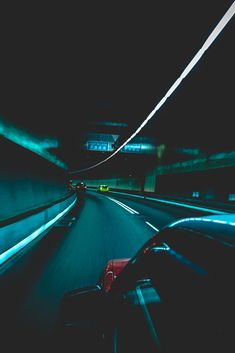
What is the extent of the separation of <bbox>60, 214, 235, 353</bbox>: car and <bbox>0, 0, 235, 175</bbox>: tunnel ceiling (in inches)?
253

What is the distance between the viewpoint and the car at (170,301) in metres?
1.42

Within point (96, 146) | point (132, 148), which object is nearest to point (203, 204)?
point (132, 148)

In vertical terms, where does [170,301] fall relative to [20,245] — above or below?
above

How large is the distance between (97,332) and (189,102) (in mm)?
15054

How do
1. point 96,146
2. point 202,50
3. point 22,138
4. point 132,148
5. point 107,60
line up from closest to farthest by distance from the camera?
point 202,50, point 107,60, point 22,138, point 96,146, point 132,148

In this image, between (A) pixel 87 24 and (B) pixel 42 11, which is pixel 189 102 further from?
(B) pixel 42 11

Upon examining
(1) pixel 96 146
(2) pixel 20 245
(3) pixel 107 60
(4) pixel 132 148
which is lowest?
(2) pixel 20 245

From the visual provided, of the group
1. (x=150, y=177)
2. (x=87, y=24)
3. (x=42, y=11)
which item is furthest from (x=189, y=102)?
(x=150, y=177)

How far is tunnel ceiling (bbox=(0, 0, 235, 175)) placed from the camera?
684cm

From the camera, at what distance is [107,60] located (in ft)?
29.8

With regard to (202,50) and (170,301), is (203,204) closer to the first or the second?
(202,50)

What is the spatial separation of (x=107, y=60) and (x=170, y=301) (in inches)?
344

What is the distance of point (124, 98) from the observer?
12.6 metres

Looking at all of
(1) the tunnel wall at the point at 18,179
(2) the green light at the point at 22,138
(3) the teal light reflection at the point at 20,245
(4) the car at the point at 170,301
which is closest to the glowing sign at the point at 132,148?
(2) the green light at the point at 22,138
